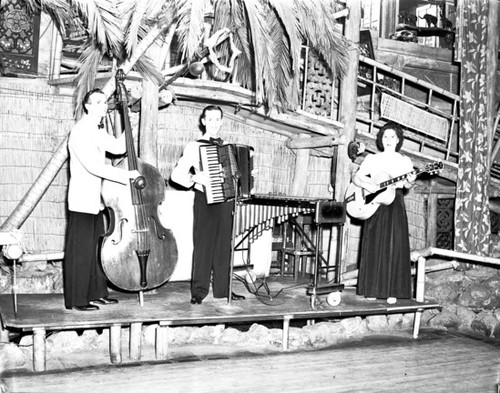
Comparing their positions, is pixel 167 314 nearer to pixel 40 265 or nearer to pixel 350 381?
pixel 350 381

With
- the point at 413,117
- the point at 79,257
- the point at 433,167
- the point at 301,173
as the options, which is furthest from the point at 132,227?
the point at 413,117

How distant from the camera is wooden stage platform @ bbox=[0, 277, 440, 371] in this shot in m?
5.02

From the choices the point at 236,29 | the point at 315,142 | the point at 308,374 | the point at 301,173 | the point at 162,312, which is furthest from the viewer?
the point at 301,173

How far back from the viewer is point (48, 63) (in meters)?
7.80

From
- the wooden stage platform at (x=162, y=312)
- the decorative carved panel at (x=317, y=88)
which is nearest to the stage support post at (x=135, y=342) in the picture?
the wooden stage platform at (x=162, y=312)

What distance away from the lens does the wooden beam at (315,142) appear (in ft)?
25.5

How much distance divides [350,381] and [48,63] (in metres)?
5.18

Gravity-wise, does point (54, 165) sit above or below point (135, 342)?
above

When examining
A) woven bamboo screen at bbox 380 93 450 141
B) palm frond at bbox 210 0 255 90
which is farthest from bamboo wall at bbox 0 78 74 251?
woven bamboo screen at bbox 380 93 450 141

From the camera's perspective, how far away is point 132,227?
5.41 metres

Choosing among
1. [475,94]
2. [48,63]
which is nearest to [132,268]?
[48,63]

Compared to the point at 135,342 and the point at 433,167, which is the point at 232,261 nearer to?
the point at 135,342

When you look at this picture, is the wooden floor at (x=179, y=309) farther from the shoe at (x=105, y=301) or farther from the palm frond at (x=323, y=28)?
the palm frond at (x=323, y=28)

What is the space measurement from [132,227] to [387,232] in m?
2.57
